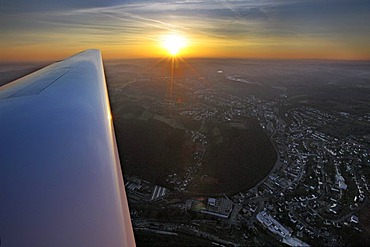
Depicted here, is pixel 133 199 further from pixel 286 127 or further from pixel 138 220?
pixel 286 127

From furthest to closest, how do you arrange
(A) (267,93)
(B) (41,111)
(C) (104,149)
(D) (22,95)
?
(A) (267,93)
(D) (22,95)
(B) (41,111)
(C) (104,149)

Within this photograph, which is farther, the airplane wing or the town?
the town

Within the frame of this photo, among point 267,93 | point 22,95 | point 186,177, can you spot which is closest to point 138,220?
point 186,177

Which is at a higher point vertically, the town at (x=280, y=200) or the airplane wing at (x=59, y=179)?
the airplane wing at (x=59, y=179)

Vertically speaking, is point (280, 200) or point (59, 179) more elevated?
point (59, 179)

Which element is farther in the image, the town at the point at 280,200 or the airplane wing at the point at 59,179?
the town at the point at 280,200

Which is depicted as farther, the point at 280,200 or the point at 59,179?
the point at 280,200

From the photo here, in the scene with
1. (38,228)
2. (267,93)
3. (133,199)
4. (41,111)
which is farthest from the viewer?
(267,93)

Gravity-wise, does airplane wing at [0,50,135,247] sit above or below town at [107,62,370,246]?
above
